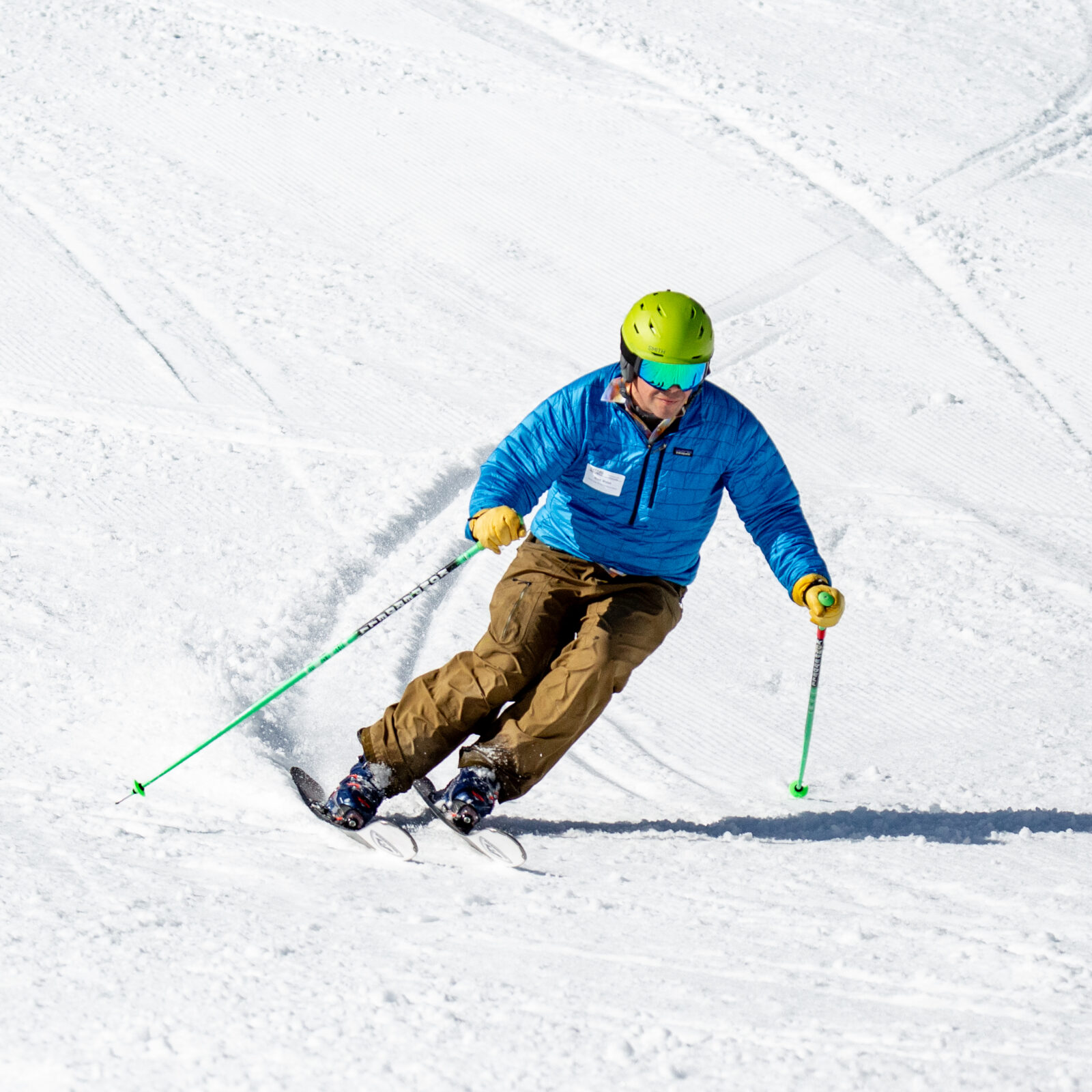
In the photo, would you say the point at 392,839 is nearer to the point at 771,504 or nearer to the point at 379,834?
the point at 379,834

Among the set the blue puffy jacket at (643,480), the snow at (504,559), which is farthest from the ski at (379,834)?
the blue puffy jacket at (643,480)

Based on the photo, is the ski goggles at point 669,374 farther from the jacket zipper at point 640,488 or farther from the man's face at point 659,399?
the jacket zipper at point 640,488

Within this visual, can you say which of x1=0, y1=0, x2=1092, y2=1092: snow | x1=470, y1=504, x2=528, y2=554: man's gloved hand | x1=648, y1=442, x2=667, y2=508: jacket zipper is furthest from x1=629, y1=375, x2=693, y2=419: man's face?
x1=0, y1=0, x2=1092, y2=1092: snow

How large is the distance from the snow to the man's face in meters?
1.34

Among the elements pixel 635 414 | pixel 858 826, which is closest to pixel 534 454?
pixel 635 414

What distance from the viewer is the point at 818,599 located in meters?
4.01

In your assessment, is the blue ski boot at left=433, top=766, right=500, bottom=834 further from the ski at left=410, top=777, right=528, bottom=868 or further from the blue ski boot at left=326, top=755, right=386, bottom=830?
the blue ski boot at left=326, top=755, right=386, bottom=830

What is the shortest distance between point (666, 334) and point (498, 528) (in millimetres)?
778

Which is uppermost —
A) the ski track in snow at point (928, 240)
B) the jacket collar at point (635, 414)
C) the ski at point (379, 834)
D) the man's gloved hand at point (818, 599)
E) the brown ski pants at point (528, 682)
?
the ski track in snow at point (928, 240)

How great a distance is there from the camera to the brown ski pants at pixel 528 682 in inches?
152

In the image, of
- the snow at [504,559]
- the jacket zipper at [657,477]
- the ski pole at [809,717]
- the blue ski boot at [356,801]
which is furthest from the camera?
the ski pole at [809,717]

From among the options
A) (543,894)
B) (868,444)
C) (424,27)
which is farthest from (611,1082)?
(424,27)

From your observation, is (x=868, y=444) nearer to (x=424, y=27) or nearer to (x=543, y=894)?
(x=543, y=894)

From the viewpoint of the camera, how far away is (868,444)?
7023 mm
